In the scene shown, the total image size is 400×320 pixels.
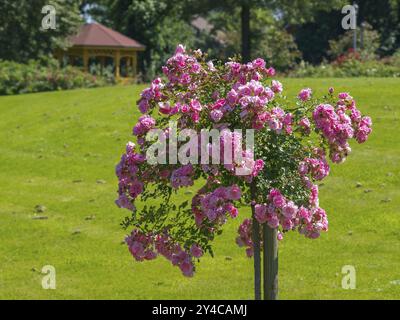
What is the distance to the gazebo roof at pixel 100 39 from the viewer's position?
48.5 meters

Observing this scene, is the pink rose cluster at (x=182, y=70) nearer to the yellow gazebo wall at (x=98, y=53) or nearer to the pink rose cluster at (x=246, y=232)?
the pink rose cluster at (x=246, y=232)

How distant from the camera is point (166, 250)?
23.4 ft

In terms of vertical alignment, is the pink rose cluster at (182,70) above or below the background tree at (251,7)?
below

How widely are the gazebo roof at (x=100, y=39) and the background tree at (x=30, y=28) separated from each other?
2.04 m

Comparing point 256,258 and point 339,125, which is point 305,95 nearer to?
point 339,125

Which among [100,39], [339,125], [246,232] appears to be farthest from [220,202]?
[100,39]

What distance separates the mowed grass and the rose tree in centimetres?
281

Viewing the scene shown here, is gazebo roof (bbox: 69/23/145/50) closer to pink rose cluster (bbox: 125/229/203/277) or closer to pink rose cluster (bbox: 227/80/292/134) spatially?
pink rose cluster (bbox: 125/229/203/277)

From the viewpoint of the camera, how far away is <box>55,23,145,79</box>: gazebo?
4853 cm

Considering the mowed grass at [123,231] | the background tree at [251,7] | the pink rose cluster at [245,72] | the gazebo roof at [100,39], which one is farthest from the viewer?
the gazebo roof at [100,39]

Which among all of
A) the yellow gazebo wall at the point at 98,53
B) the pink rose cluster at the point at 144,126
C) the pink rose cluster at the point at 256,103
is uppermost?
the yellow gazebo wall at the point at 98,53

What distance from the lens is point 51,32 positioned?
149 feet

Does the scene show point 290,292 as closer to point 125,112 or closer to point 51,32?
point 125,112

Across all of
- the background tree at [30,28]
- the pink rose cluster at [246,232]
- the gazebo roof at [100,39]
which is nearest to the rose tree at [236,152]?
the pink rose cluster at [246,232]
